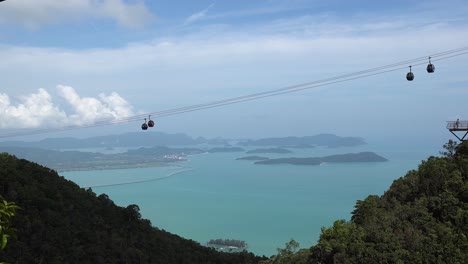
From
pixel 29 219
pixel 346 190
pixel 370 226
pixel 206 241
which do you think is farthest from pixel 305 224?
pixel 370 226

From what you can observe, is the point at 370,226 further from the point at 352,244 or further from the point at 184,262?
the point at 184,262

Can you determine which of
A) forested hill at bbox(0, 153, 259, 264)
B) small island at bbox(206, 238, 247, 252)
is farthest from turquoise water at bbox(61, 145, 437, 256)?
forested hill at bbox(0, 153, 259, 264)

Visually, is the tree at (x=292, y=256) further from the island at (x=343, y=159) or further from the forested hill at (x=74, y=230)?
the island at (x=343, y=159)

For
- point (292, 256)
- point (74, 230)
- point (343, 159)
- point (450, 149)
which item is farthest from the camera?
point (343, 159)

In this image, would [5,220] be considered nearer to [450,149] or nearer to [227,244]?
[450,149]

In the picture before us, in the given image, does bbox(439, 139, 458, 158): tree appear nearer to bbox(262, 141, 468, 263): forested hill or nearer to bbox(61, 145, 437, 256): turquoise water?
bbox(262, 141, 468, 263): forested hill

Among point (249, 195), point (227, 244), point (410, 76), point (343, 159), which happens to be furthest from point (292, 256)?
point (343, 159)

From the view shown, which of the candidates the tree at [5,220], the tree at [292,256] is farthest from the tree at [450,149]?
the tree at [5,220]
